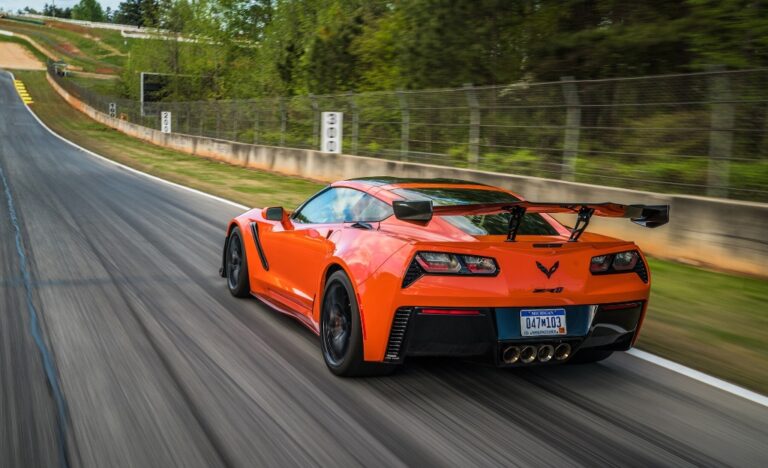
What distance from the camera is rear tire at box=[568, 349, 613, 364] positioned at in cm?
515

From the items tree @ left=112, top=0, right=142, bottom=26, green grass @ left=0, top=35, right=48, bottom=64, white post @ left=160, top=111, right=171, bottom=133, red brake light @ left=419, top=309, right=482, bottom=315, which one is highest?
tree @ left=112, top=0, right=142, bottom=26

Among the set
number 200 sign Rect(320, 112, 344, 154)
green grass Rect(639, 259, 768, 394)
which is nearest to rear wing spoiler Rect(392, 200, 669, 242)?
green grass Rect(639, 259, 768, 394)

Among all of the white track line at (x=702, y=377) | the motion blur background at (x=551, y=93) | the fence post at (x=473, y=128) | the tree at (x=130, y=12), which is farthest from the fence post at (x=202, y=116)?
the tree at (x=130, y=12)

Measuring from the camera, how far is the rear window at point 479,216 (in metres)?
4.95

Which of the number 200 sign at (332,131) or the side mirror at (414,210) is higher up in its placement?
the number 200 sign at (332,131)

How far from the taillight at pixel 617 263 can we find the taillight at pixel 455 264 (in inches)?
27.0

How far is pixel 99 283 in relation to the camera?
304 inches

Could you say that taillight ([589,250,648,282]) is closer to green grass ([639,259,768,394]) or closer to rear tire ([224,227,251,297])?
green grass ([639,259,768,394])

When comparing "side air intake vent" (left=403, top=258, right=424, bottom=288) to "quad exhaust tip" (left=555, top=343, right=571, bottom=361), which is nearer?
"side air intake vent" (left=403, top=258, right=424, bottom=288)

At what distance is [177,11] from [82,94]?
14823 millimetres

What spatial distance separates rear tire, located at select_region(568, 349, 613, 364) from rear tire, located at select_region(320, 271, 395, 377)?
120 centimetres

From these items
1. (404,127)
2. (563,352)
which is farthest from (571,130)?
(563,352)

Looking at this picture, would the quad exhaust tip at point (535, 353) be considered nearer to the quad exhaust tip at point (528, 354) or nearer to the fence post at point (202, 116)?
the quad exhaust tip at point (528, 354)

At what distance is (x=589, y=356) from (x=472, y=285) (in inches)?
52.3
